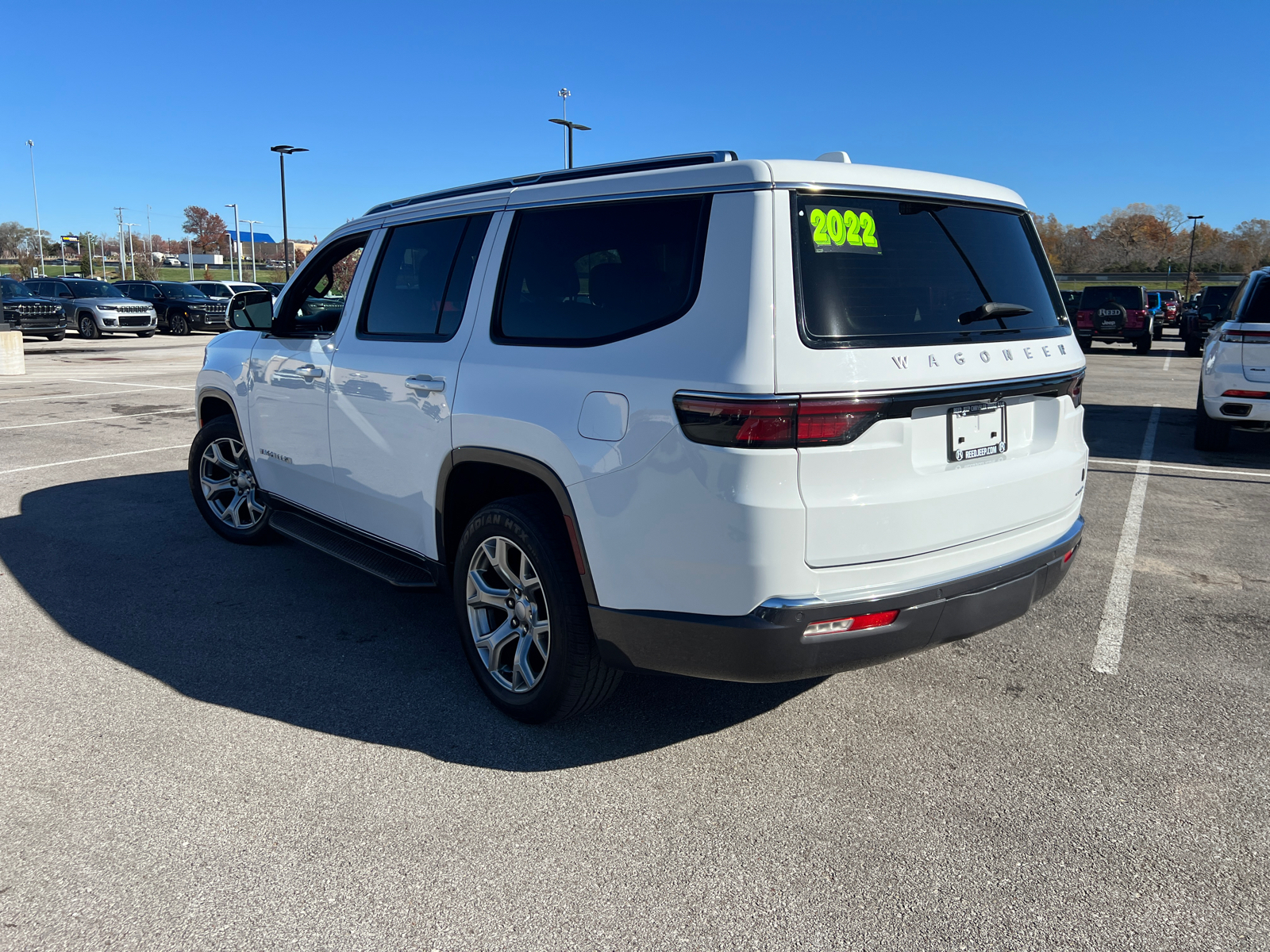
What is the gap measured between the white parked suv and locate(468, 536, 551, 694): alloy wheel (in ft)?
0.04

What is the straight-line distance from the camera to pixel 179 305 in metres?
30.9

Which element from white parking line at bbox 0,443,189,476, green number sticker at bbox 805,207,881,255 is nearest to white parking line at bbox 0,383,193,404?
white parking line at bbox 0,443,189,476

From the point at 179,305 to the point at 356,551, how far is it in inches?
1197

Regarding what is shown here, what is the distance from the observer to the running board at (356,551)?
400cm

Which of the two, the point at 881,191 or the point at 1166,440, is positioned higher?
the point at 881,191

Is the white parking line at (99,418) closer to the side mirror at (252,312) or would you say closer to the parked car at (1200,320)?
the side mirror at (252,312)

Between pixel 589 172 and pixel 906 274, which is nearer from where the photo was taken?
pixel 906 274

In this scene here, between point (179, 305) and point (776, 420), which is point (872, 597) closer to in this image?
point (776, 420)

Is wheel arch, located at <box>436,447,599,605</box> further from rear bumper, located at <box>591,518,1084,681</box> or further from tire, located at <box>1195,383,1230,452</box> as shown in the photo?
tire, located at <box>1195,383,1230,452</box>

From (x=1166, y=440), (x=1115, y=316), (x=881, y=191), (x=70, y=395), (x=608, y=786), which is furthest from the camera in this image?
(x=1115, y=316)

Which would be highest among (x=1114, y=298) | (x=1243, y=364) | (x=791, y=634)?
(x=1114, y=298)

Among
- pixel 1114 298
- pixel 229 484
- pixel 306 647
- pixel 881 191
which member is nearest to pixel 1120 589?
pixel 881 191

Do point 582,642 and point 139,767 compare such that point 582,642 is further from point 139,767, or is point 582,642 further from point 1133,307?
point 1133,307

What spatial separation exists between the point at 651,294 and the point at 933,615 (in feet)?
4.41
